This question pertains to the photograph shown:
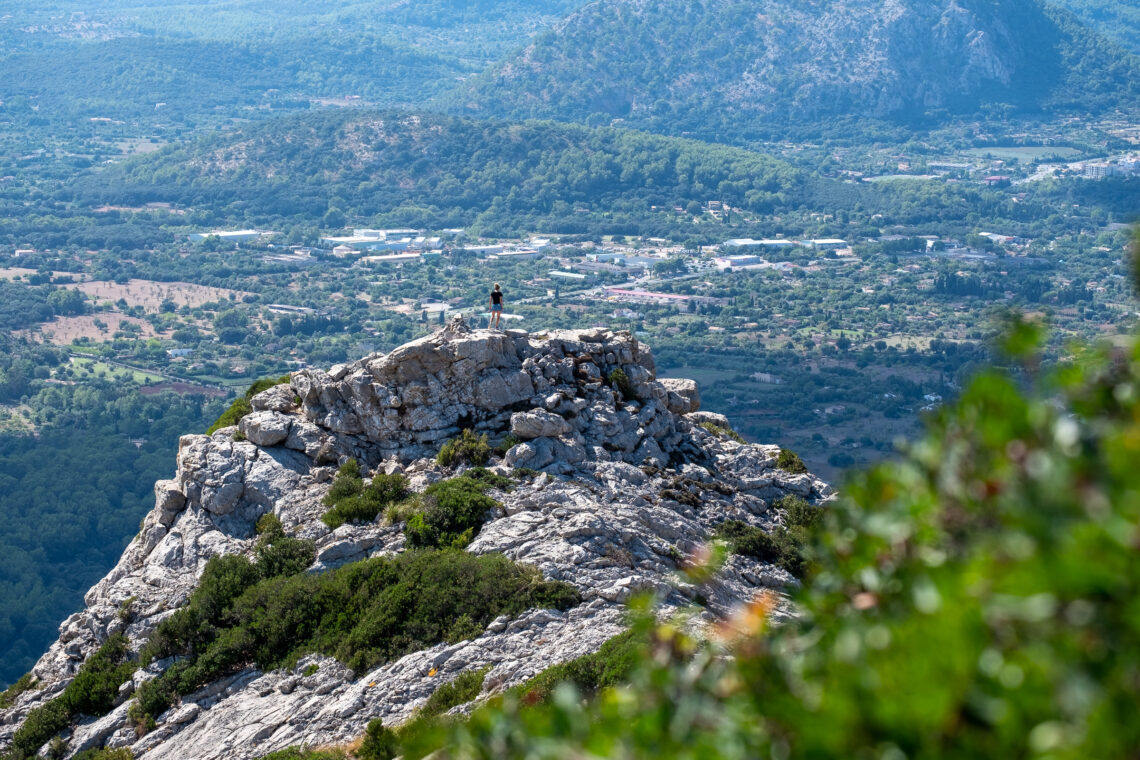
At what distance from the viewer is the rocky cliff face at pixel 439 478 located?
65.0 feet

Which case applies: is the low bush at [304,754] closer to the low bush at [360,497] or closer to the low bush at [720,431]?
the low bush at [360,497]

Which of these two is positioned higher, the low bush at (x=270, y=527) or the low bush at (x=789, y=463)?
the low bush at (x=270, y=527)

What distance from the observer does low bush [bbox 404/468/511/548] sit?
22719 mm

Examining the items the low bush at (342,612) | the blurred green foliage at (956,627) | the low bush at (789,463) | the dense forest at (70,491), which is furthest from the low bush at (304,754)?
the dense forest at (70,491)

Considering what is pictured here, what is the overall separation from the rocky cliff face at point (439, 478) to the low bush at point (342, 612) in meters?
0.33

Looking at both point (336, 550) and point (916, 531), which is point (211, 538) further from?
point (916, 531)

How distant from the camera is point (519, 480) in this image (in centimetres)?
2431

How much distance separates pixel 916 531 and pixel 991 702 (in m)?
1.24

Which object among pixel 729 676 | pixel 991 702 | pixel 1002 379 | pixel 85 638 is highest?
pixel 1002 379

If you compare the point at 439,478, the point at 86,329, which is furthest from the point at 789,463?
the point at 86,329

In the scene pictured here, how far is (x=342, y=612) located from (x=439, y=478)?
401 centimetres

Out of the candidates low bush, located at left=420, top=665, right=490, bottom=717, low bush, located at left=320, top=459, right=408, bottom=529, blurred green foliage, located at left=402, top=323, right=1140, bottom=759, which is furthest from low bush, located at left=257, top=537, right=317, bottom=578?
blurred green foliage, located at left=402, top=323, right=1140, bottom=759

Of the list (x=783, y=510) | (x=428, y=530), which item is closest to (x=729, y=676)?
(x=428, y=530)

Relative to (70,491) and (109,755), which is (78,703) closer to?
(109,755)
